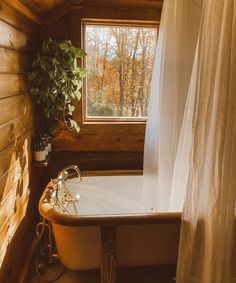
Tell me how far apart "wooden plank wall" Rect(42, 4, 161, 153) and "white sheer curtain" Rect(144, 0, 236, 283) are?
2.94ft

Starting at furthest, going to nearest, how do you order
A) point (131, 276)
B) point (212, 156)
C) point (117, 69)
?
point (117, 69), point (131, 276), point (212, 156)

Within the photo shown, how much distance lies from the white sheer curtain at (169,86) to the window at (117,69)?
3.15 ft

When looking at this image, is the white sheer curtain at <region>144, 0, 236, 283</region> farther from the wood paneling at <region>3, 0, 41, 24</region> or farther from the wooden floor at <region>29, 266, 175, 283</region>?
the wood paneling at <region>3, 0, 41, 24</region>

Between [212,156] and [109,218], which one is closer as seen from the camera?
[212,156]

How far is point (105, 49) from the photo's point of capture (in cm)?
255

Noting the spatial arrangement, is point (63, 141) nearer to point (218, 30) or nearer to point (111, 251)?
point (111, 251)

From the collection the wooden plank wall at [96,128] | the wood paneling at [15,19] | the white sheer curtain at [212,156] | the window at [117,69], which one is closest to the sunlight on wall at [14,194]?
the wooden plank wall at [96,128]

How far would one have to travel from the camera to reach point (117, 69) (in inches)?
103

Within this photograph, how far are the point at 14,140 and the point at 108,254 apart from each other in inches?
36.2

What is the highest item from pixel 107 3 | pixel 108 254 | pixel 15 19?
pixel 107 3

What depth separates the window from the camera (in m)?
2.53

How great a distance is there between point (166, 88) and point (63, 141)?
1.30 m

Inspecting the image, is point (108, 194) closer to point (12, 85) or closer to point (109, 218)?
point (109, 218)

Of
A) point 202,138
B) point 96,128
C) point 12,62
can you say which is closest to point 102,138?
point 96,128
